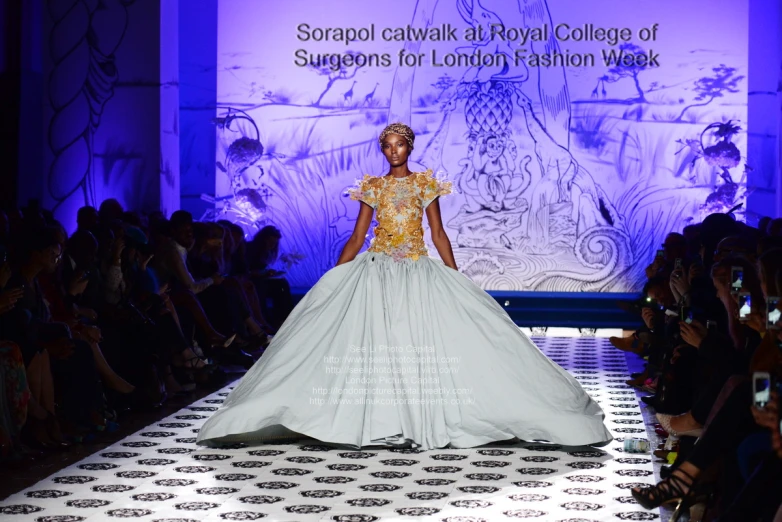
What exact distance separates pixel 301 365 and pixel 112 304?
141cm

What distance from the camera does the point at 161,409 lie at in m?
6.01

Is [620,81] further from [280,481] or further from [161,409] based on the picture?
[280,481]

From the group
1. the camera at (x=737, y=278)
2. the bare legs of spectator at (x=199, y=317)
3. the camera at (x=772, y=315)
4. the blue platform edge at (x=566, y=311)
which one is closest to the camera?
the camera at (x=772, y=315)

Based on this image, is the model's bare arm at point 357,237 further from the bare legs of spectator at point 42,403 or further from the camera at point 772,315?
the camera at point 772,315

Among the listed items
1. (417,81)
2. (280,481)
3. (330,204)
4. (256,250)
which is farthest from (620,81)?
(280,481)

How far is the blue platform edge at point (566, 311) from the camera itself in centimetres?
1024

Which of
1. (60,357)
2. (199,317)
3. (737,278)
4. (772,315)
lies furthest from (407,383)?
(199,317)

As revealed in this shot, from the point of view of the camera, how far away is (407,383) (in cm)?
485

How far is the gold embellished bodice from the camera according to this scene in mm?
5188

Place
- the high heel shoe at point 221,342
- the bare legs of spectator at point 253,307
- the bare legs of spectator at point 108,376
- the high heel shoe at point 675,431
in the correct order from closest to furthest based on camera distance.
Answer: the high heel shoe at point 675,431 → the bare legs of spectator at point 108,376 → the high heel shoe at point 221,342 → the bare legs of spectator at point 253,307

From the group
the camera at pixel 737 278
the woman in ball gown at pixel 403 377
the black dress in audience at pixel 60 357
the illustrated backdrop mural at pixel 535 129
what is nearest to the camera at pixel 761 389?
the camera at pixel 737 278

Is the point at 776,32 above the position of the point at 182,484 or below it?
above

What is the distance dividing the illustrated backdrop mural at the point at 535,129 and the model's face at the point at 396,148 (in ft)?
17.9

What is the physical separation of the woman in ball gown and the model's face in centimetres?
49
